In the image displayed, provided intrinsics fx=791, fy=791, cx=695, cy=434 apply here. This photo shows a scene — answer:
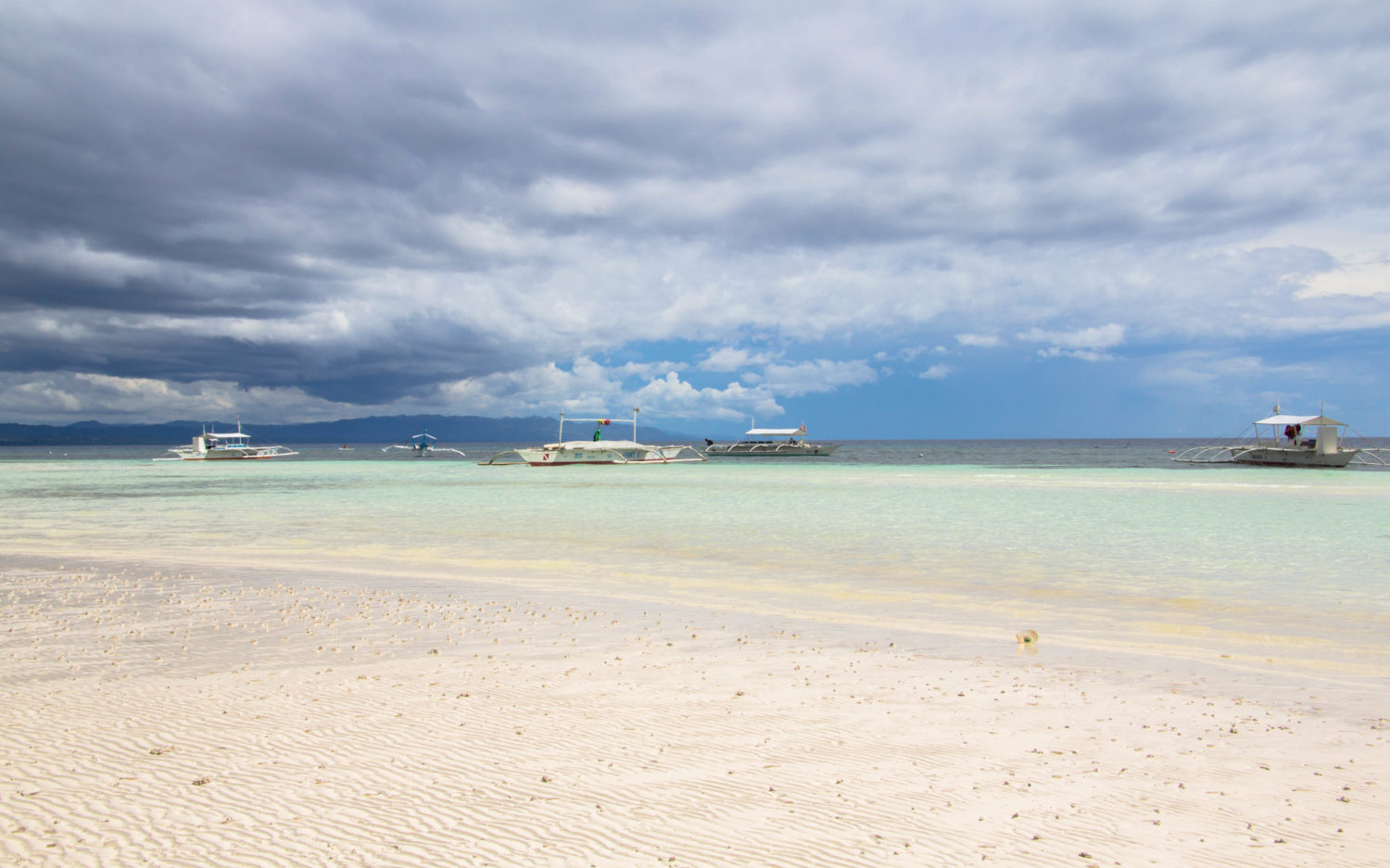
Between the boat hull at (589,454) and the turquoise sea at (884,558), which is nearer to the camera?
the turquoise sea at (884,558)

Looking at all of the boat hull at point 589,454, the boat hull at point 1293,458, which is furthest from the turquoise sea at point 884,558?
the boat hull at point 589,454

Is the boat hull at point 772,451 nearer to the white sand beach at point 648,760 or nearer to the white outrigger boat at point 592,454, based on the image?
the white outrigger boat at point 592,454

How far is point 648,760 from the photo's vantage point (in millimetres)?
5605

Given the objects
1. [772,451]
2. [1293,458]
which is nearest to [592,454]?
[772,451]

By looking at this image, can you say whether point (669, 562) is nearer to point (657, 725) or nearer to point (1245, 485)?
point (657, 725)

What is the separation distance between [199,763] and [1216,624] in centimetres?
1231

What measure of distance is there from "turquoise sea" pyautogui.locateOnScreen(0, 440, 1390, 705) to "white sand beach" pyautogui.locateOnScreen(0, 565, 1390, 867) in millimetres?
2301

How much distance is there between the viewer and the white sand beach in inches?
173

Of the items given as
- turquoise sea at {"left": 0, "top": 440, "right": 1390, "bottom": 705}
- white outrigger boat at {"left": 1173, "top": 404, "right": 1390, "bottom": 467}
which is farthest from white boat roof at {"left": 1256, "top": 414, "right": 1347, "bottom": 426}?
turquoise sea at {"left": 0, "top": 440, "right": 1390, "bottom": 705}

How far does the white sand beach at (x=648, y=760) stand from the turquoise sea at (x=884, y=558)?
230cm

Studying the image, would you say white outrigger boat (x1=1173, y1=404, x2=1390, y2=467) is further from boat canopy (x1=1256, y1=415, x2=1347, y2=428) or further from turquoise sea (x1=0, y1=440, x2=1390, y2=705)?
turquoise sea (x1=0, y1=440, x2=1390, y2=705)

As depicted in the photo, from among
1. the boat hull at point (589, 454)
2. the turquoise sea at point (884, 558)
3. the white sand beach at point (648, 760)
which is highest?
the boat hull at point (589, 454)

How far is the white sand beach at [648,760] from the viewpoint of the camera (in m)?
4.38

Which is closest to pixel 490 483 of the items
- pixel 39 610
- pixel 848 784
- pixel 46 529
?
pixel 46 529
